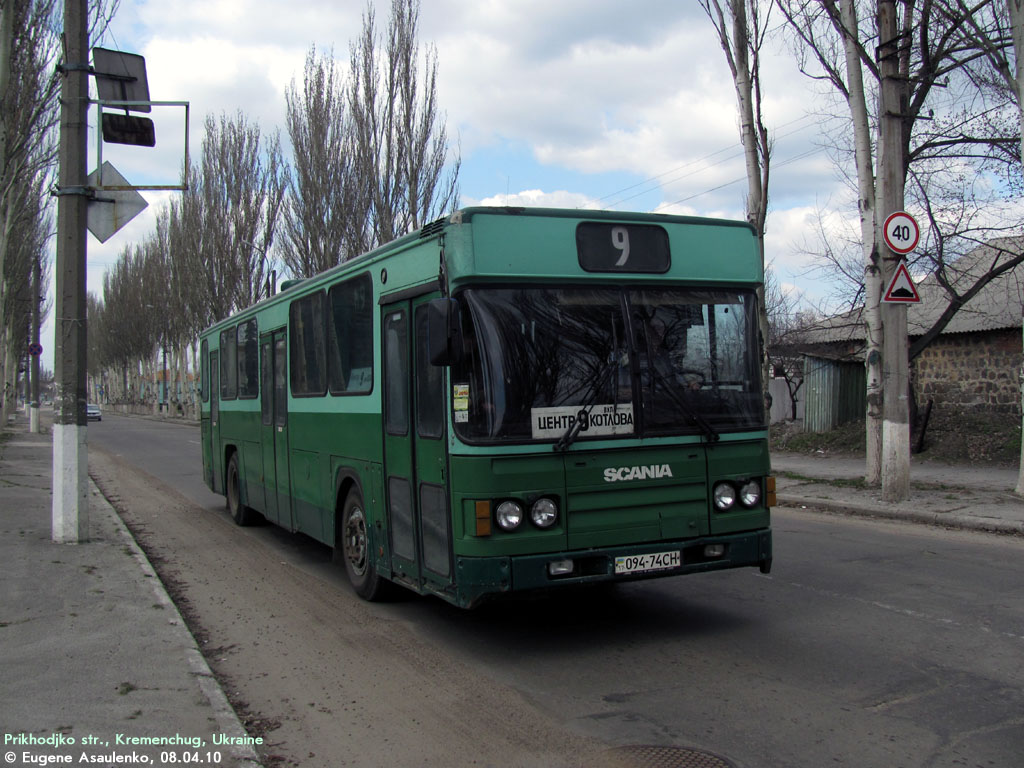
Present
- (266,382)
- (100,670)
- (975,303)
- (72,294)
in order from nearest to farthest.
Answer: (100,670), (72,294), (266,382), (975,303)

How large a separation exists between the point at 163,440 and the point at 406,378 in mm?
32071

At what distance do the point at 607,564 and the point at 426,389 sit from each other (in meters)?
1.68

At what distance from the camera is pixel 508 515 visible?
5613 mm

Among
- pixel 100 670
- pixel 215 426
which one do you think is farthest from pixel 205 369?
pixel 100 670

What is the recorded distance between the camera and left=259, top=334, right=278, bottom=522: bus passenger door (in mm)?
10398

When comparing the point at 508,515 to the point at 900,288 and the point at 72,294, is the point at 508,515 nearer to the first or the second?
the point at 72,294

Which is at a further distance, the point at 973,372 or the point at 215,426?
the point at 973,372

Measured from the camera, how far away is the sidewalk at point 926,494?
11359 mm

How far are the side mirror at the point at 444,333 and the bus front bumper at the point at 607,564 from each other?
1264 millimetres

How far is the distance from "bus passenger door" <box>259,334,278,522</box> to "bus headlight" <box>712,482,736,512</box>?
226 inches

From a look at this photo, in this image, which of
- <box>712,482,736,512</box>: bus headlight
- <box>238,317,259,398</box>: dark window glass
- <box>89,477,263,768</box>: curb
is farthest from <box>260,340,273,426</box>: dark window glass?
<box>712,482,736,512</box>: bus headlight

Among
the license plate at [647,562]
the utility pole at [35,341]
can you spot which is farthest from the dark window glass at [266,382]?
the utility pole at [35,341]

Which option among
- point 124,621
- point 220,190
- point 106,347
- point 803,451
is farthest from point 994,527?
point 106,347

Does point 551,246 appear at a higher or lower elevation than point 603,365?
higher
